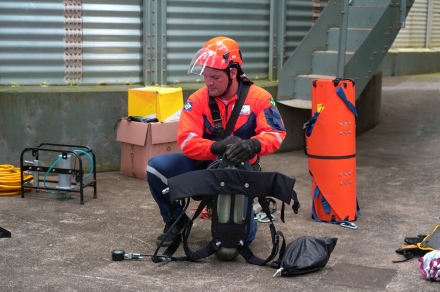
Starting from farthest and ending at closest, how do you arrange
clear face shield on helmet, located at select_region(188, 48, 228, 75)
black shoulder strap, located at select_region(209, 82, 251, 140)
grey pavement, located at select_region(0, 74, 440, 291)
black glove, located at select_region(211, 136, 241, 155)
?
black shoulder strap, located at select_region(209, 82, 251, 140), clear face shield on helmet, located at select_region(188, 48, 228, 75), black glove, located at select_region(211, 136, 241, 155), grey pavement, located at select_region(0, 74, 440, 291)

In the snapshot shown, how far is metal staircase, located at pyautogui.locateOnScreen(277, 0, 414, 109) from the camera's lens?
859 centimetres

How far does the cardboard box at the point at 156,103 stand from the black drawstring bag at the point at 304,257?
2.97 meters

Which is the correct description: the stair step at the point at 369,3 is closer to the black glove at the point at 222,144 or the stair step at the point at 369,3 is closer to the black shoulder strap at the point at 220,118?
the black shoulder strap at the point at 220,118

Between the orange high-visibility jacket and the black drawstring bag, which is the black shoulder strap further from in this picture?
the black drawstring bag

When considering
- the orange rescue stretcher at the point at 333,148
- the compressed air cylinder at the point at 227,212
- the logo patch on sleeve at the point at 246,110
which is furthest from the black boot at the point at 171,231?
the orange rescue stretcher at the point at 333,148

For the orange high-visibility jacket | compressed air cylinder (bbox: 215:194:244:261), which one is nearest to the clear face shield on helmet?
the orange high-visibility jacket

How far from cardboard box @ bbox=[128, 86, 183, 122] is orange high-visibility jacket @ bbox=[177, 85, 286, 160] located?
2165mm

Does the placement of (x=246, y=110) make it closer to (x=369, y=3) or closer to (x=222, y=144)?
(x=222, y=144)

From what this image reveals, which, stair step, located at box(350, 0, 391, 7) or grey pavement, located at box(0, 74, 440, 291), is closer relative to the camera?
grey pavement, located at box(0, 74, 440, 291)

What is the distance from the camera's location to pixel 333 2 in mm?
9406

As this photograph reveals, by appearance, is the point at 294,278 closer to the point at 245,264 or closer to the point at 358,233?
the point at 245,264

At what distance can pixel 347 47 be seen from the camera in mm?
9211

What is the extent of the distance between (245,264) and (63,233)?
1.63 meters

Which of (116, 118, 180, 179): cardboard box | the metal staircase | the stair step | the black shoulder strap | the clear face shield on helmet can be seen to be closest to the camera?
the clear face shield on helmet
